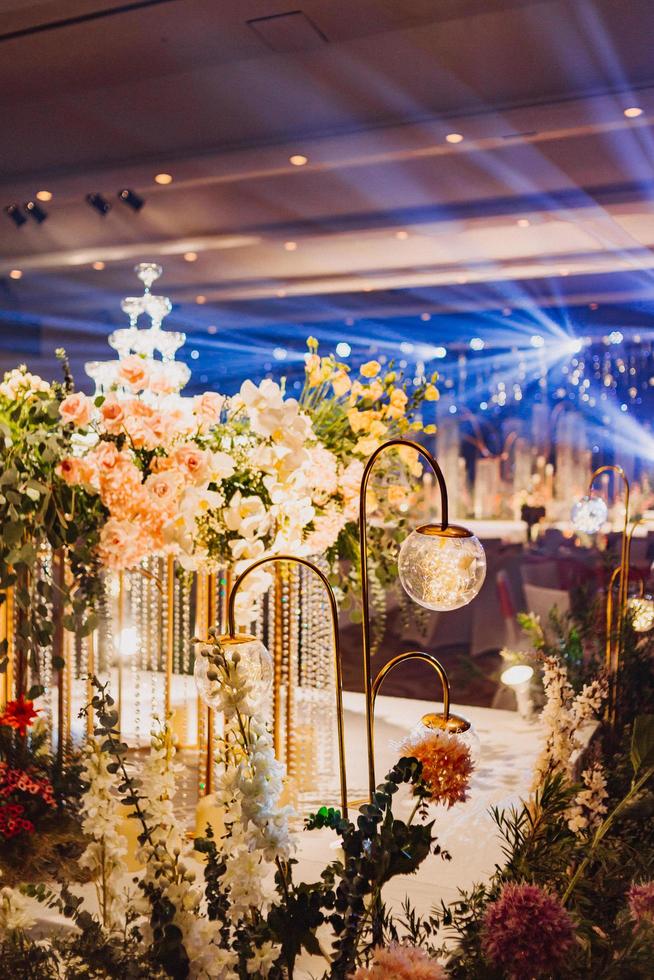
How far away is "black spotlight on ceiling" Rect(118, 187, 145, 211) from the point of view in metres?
6.38

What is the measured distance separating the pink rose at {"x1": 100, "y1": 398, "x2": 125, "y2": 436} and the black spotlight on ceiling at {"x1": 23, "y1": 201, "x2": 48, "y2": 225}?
5.45m

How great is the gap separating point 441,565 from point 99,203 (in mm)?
5888

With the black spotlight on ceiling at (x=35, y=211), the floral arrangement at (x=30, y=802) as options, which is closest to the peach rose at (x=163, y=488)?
the floral arrangement at (x=30, y=802)

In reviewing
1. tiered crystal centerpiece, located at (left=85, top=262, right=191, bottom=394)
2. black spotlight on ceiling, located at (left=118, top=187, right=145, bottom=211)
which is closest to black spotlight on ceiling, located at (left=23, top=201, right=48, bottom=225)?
black spotlight on ceiling, located at (left=118, top=187, right=145, bottom=211)

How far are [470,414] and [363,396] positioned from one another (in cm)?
902

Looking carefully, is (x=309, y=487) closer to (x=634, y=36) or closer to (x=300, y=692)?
(x=300, y=692)

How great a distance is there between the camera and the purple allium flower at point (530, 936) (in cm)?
93

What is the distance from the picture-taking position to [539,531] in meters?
9.90

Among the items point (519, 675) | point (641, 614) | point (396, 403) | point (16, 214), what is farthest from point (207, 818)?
point (16, 214)

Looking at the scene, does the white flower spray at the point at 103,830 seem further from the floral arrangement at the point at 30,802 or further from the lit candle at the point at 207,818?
the lit candle at the point at 207,818

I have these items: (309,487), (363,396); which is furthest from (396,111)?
(309,487)

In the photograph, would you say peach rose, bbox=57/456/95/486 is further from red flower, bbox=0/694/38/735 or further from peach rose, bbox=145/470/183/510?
red flower, bbox=0/694/38/735

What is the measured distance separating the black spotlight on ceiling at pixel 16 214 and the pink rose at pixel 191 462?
5.62 m

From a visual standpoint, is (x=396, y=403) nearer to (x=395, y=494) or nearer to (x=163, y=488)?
(x=395, y=494)
